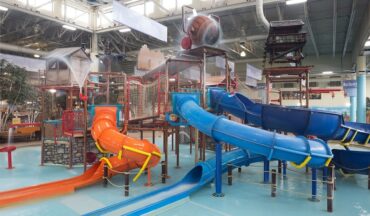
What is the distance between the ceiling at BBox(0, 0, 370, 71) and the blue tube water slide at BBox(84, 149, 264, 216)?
20.0 feet

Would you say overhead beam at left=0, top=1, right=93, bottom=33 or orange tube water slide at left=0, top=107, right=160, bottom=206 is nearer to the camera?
orange tube water slide at left=0, top=107, right=160, bottom=206

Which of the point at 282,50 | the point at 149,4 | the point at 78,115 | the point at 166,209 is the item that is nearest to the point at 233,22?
the point at 149,4

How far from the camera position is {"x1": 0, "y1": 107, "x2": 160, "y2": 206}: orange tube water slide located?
5.16 meters

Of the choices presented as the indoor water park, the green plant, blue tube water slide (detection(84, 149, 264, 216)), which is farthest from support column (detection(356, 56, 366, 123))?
the green plant

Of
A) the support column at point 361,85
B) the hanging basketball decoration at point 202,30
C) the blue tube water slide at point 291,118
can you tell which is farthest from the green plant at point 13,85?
the support column at point 361,85

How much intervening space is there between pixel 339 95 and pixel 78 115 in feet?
78.0

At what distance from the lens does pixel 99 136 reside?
19.8 feet

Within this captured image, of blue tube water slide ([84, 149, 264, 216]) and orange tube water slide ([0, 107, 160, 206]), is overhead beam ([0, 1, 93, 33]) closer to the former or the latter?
orange tube water slide ([0, 107, 160, 206])

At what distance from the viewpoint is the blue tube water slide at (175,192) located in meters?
4.39

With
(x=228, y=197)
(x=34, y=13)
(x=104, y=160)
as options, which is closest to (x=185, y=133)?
(x=104, y=160)

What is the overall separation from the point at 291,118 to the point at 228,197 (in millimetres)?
2143

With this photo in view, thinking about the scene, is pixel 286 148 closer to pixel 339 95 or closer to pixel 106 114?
pixel 106 114

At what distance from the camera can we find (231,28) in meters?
14.4

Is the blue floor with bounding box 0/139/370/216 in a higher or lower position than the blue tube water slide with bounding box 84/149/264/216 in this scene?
lower
